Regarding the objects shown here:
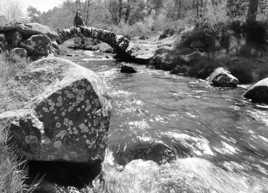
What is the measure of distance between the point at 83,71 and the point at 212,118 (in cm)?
546

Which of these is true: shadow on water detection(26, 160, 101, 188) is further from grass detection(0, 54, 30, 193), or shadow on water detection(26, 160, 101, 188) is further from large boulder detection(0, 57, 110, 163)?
grass detection(0, 54, 30, 193)

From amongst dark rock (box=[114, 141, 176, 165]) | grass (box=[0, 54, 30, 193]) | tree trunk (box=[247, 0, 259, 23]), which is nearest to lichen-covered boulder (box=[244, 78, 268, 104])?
dark rock (box=[114, 141, 176, 165])

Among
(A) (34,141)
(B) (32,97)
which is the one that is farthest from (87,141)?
(B) (32,97)

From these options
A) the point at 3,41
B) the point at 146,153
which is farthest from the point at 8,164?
the point at 3,41

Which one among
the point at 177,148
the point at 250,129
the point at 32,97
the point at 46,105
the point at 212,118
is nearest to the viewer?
the point at 46,105

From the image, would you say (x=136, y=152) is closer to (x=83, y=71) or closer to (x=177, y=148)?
(x=177, y=148)

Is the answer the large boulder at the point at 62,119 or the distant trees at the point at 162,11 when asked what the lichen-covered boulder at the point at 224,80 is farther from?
the large boulder at the point at 62,119

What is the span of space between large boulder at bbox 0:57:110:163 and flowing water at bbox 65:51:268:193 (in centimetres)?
80

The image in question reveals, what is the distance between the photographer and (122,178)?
405cm

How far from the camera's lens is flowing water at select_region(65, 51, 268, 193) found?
4156 mm

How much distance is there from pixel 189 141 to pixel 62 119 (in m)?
3.67

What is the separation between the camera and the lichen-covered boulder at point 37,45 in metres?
11.5

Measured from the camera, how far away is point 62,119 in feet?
11.8

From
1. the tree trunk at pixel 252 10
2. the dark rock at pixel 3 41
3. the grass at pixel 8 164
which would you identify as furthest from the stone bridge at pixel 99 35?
the grass at pixel 8 164
